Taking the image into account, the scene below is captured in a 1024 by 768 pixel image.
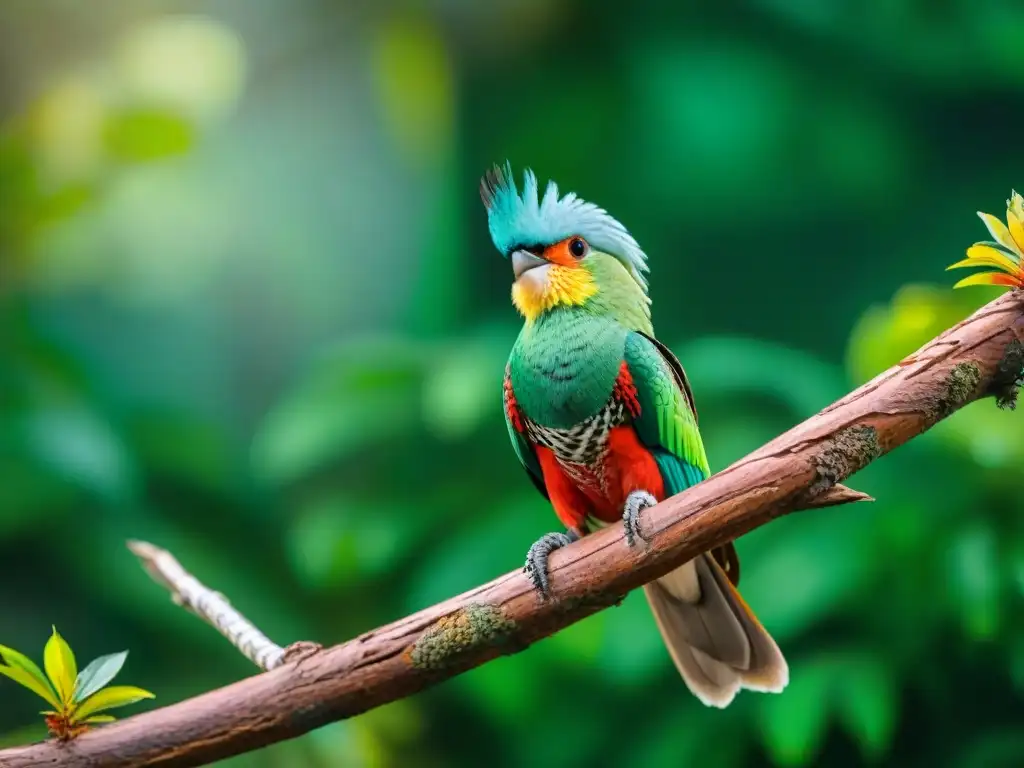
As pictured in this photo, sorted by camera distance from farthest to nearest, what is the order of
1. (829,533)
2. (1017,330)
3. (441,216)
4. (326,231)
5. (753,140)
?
(326,231), (441,216), (753,140), (829,533), (1017,330)

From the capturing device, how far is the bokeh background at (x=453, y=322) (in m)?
2.38

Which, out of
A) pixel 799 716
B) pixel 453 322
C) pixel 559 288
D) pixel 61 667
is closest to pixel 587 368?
pixel 559 288

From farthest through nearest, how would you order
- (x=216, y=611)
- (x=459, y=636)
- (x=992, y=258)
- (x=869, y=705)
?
(x=869, y=705) < (x=216, y=611) < (x=459, y=636) < (x=992, y=258)

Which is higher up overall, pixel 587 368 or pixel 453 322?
pixel 453 322

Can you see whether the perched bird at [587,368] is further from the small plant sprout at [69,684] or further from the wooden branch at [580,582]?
the small plant sprout at [69,684]

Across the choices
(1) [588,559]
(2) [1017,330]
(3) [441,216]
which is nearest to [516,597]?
(1) [588,559]

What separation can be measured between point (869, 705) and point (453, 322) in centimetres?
157

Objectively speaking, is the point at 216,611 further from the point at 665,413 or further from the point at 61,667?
the point at 665,413

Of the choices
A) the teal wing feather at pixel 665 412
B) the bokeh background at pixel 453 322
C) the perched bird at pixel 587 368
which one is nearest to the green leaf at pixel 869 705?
the bokeh background at pixel 453 322

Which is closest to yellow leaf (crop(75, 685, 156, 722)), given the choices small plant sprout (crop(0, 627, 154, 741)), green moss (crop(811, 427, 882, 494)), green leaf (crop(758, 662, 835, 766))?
small plant sprout (crop(0, 627, 154, 741))

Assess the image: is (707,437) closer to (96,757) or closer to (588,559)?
(588,559)

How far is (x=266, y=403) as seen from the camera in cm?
332

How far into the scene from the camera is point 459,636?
1.41 metres

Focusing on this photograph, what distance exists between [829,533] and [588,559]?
3.96 feet
